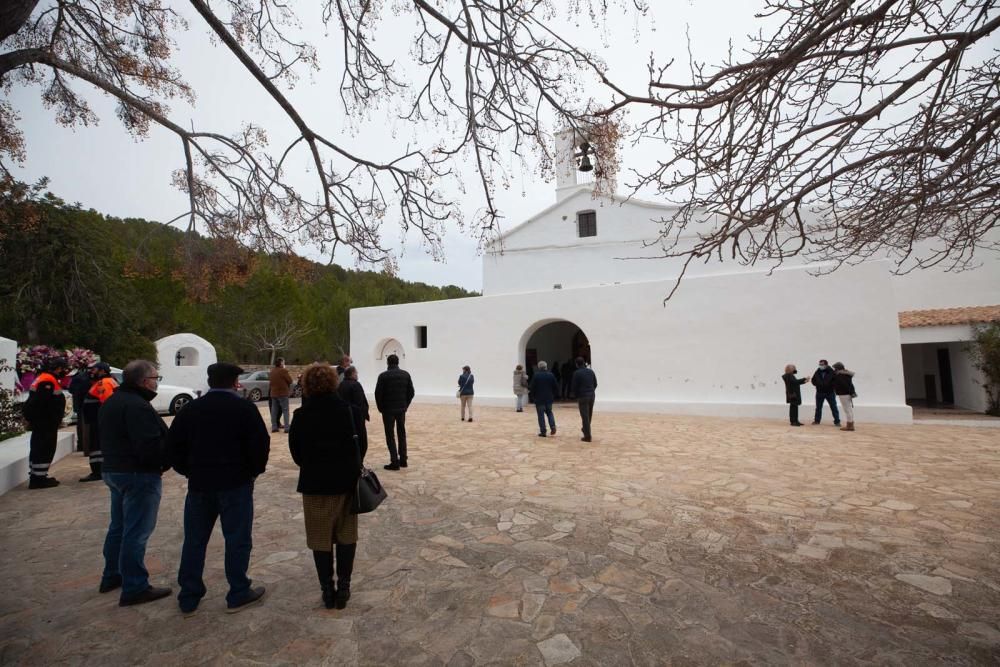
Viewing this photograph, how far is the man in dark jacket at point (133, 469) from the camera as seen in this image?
320cm

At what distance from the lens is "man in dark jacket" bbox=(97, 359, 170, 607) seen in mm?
3203

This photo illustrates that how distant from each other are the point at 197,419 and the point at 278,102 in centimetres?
335

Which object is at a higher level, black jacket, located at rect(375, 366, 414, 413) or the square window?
the square window

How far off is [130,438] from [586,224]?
18724 millimetres

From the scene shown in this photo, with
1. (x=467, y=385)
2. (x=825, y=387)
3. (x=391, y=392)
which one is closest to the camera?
(x=391, y=392)

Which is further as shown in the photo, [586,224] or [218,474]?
[586,224]

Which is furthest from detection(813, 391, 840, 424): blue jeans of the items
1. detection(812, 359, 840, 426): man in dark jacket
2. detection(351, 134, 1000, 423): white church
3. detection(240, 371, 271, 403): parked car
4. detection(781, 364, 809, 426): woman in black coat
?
detection(240, 371, 271, 403): parked car

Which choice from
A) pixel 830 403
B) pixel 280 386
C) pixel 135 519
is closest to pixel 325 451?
pixel 135 519

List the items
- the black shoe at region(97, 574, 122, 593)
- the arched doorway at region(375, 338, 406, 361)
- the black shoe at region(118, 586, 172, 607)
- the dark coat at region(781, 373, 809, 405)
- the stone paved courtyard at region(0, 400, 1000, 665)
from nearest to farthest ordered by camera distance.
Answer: the stone paved courtyard at region(0, 400, 1000, 665) < the black shoe at region(118, 586, 172, 607) < the black shoe at region(97, 574, 122, 593) < the dark coat at region(781, 373, 809, 405) < the arched doorway at region(375, 338, 406, 361)

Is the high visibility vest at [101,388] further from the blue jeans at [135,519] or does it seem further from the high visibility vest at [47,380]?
the blue jeans at [135,519]

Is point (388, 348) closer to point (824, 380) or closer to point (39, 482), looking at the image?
point (39, 482)

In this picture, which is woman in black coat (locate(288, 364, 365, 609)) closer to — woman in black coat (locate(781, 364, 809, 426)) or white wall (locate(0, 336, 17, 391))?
white wall (locate(0, 336, 17, 391))

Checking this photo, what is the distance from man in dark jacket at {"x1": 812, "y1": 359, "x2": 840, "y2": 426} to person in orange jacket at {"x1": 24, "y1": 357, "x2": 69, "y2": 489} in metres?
13.9

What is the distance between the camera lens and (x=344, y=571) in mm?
3184
